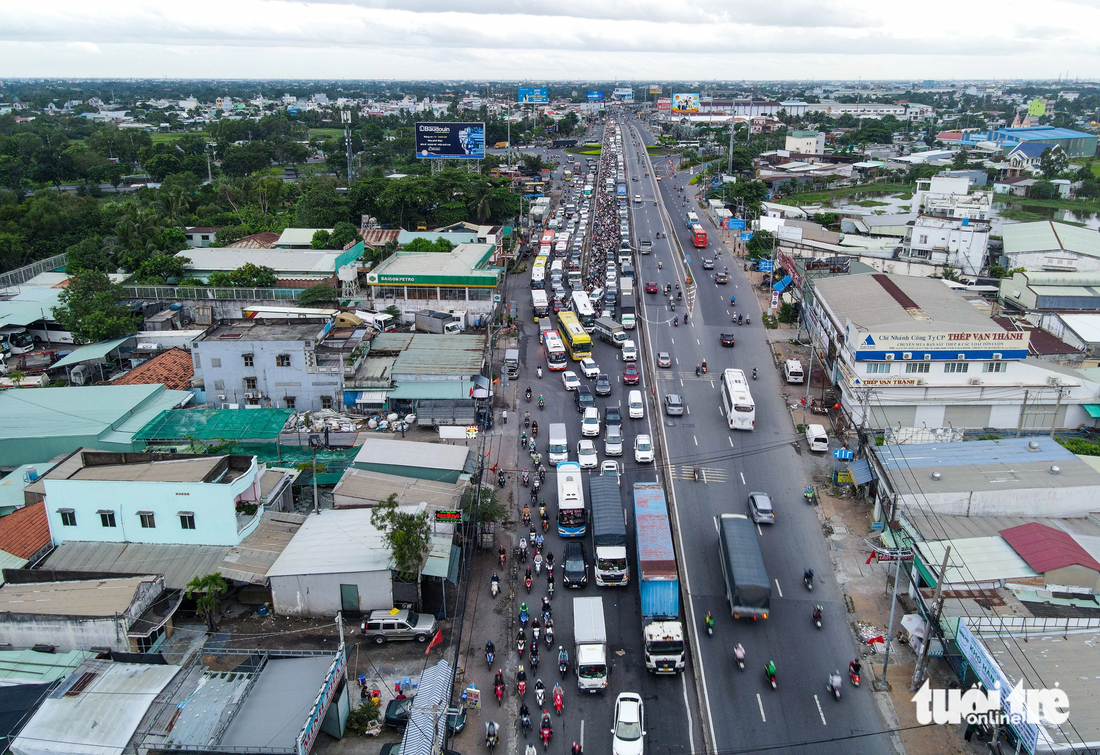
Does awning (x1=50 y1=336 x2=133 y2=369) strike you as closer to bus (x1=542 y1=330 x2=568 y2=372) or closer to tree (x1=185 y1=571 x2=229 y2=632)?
tree (x1=185 y1=571 x2=229 y2=632)

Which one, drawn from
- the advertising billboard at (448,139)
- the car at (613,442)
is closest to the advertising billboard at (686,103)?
the advertising billboard at (448,139)

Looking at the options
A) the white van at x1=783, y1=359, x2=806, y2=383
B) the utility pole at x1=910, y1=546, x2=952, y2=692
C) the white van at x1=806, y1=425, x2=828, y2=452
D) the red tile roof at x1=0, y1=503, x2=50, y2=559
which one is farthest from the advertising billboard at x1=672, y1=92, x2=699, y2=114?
the red tile roof at x1=0, y1=503, x2=50, y2=559

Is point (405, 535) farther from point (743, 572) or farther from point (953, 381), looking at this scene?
point (953, 381)

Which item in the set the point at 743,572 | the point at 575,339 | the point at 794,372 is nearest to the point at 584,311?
the point at 575,339

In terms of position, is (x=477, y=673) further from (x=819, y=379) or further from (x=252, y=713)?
(x=819, y=379)

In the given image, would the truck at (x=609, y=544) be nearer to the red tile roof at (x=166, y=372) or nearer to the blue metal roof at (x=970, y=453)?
the blue metal roof at (x=970, y=453)

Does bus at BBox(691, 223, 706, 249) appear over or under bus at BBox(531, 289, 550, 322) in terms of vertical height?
over
